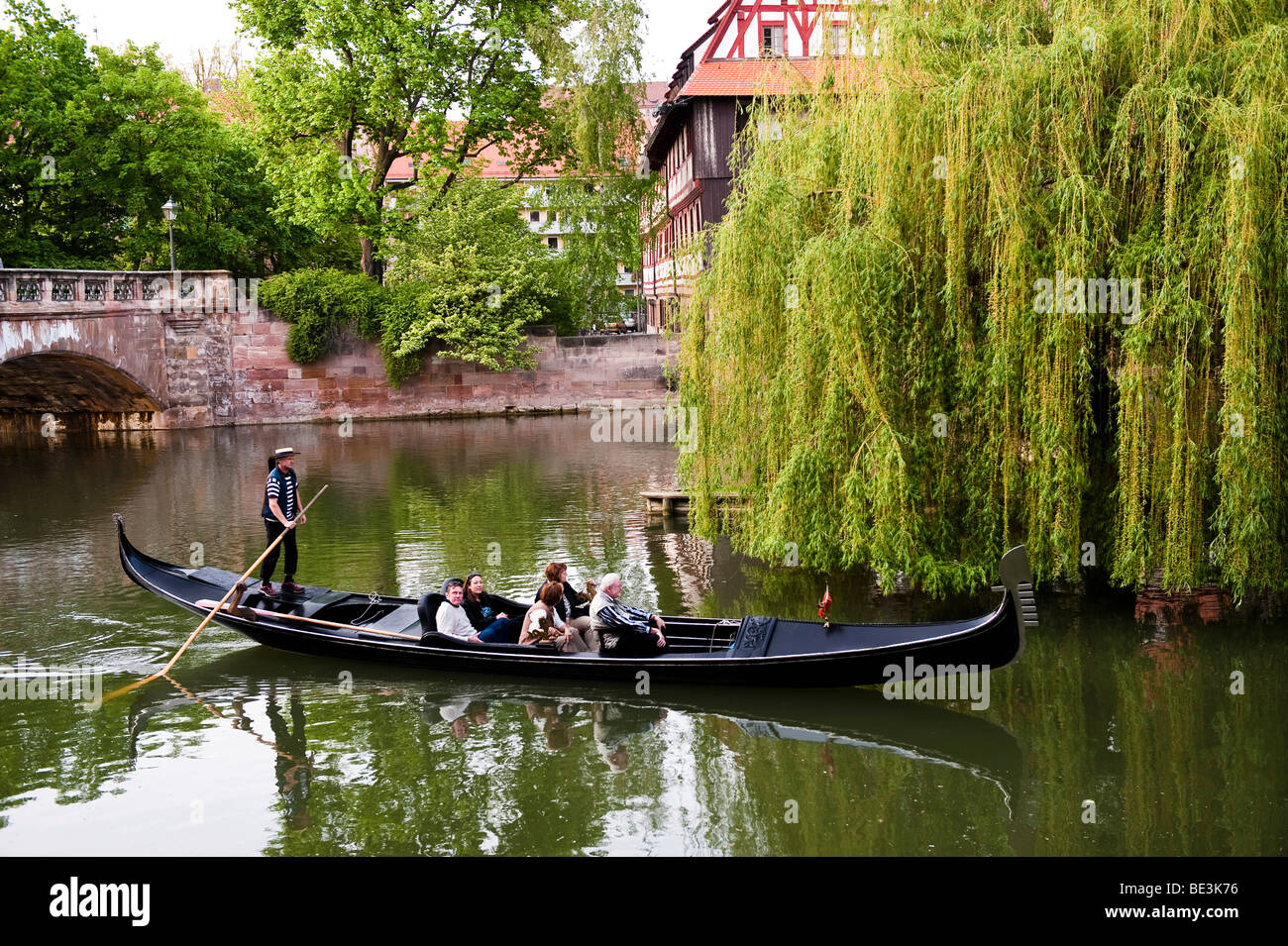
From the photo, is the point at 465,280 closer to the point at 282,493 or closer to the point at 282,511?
the point at 282,493

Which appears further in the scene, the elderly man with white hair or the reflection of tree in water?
the elderly man with white hair

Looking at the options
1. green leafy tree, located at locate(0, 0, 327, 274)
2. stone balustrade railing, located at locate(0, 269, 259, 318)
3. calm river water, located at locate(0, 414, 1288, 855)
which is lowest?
calm river water, located at locate(0, 414, 1288, 855)

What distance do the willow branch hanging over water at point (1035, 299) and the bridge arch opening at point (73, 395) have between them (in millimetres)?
25534

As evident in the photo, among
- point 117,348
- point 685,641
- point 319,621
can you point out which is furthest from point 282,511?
point 117,348

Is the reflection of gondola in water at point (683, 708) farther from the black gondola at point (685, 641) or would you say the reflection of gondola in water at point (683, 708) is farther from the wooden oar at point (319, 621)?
the wooden oar at point (319, 621)

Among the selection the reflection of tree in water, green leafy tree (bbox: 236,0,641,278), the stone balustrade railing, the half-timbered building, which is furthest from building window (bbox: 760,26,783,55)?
the reflection of tree in water

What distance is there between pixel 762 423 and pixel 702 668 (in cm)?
368

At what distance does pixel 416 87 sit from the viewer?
36438 mm

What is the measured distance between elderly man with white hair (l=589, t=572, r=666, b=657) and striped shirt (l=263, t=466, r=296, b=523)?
433 centimetres

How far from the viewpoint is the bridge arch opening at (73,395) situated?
33594mm

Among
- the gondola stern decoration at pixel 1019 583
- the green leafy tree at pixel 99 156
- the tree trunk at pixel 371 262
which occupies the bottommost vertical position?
the gondola stern decoration at pixel 1019 583

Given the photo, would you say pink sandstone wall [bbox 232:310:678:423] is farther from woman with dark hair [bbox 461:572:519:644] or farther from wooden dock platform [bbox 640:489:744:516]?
woman with dark hair [bbox 461:572:519:644]

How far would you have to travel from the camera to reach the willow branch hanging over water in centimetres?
1074

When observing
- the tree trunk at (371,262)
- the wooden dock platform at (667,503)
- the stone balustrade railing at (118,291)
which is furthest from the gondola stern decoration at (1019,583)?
the tree trunk at (371,262)
